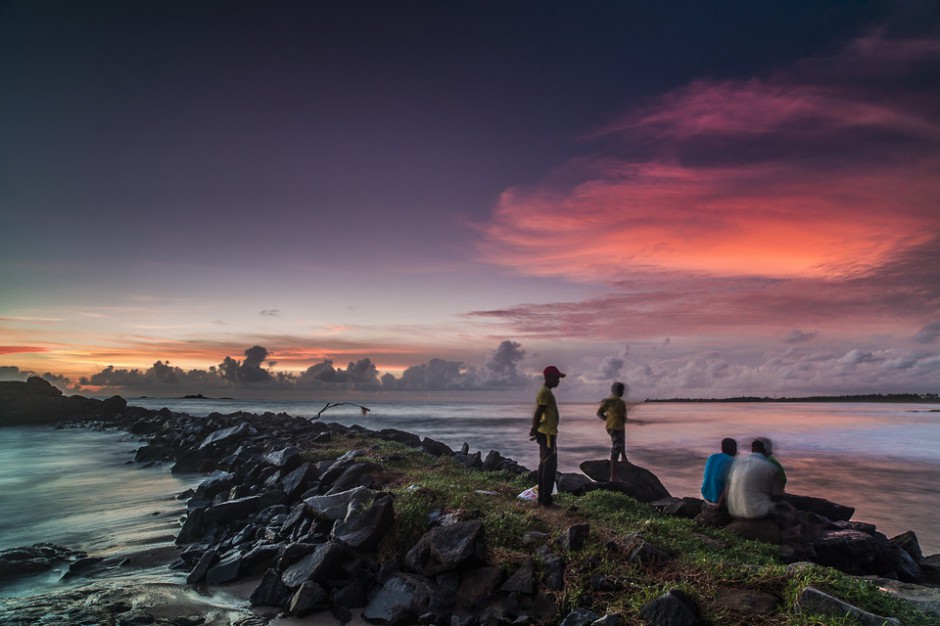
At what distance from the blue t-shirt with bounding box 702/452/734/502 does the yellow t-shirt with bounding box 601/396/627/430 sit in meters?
3.72

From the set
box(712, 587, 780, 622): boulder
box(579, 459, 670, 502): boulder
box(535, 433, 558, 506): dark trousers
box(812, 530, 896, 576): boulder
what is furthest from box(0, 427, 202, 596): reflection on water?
box(812, 530, 896, 576): boulder

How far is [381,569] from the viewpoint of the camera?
815 cm

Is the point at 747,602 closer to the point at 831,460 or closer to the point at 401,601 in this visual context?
the point at 401,601

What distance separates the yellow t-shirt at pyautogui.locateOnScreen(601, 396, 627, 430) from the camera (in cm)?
1410

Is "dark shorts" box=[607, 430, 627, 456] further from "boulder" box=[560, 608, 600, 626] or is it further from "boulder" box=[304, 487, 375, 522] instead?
"boulder" box=[560, 608, 600, 626]

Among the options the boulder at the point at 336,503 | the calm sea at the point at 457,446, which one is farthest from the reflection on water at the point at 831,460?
the boulder at the point at 336,503

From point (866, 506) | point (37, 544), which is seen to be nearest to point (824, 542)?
point (866, 506)

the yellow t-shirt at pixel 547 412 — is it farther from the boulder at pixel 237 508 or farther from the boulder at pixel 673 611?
the boulder at pixel 237 508

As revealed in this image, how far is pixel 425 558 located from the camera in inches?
Result: 315

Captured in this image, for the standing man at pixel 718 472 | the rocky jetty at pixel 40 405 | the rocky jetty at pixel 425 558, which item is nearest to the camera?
the rocky jetty at pixel 425 558

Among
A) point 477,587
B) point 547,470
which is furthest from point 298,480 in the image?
point 477,587

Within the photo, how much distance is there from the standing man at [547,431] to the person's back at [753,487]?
3.32 m

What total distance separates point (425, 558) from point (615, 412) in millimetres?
7895

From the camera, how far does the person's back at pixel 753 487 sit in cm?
934
